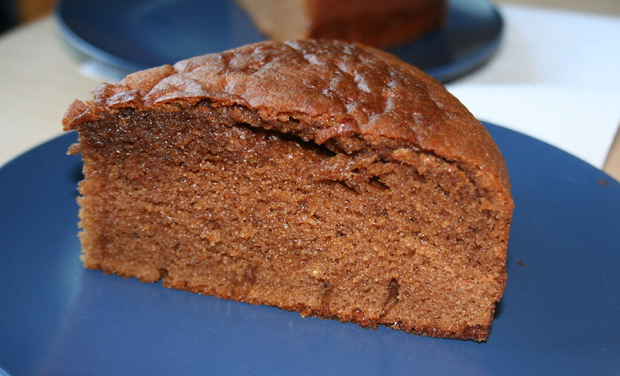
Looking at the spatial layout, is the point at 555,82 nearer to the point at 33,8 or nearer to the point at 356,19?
the point at 356,19

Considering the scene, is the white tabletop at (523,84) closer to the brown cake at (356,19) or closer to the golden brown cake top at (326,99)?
the brown cake at (356,19)

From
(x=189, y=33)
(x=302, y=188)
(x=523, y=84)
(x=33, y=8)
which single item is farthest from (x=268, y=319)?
(x=33, y=8)

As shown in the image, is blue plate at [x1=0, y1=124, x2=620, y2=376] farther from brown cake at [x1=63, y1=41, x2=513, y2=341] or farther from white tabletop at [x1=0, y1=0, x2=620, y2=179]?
white tabletop at [x1=0, y1=0, x2=620, y2=179]

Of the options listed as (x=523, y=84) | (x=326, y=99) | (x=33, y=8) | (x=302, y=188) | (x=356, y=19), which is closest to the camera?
(x=326, y=99)

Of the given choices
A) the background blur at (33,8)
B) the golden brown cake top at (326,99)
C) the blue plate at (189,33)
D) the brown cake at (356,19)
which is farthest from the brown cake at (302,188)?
the background blur at (33,8)

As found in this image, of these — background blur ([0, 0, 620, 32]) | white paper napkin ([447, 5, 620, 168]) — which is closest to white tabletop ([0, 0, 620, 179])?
white paper napkin ([447, 5, 620, 168])

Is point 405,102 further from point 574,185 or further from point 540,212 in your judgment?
point 574,185
